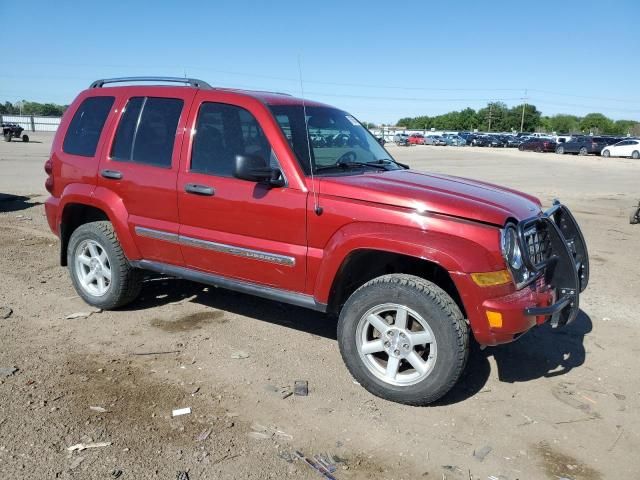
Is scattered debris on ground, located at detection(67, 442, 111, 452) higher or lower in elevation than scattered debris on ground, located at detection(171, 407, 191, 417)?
higher

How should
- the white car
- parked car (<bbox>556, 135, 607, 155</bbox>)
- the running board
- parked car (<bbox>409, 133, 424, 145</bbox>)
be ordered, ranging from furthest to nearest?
parked car (<bbox>409, 133, 424, 145</bbox>), parked car (<bbox>556, 135, 607, 155</bbox>), the white car, the running board

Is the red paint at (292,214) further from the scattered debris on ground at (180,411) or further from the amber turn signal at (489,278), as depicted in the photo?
the scattered debris on ground at (180,411)

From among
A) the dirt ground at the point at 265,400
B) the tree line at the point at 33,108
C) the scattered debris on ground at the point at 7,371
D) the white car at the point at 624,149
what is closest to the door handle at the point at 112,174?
the dirt ground at the point at 265,400

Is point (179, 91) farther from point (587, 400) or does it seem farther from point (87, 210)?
point (587, 400)

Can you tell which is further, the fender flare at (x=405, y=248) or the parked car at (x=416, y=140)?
the parked car at (x=416, y=140)

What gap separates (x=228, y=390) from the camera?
12.8ft

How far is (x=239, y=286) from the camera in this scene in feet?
14.5

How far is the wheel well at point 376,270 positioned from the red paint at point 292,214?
105 mm

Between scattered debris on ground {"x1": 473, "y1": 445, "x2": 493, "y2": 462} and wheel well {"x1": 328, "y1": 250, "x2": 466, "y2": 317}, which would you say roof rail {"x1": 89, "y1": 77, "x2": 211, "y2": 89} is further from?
scattered debris on ground {"x1": 473, "y1": 445, "x2": 493, "y2": 462}

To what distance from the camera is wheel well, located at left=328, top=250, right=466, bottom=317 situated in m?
3.92

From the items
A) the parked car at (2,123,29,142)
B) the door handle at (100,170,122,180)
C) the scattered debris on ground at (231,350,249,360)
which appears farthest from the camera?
the parked car at (2,123,29,142)

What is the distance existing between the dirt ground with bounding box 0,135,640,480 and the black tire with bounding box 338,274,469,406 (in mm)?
127

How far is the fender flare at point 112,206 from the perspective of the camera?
488 centimetres

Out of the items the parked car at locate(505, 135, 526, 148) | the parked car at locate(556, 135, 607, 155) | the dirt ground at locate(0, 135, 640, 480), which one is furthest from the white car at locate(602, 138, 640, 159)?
the dirt ground at locate(0, 135, 640, 480)
